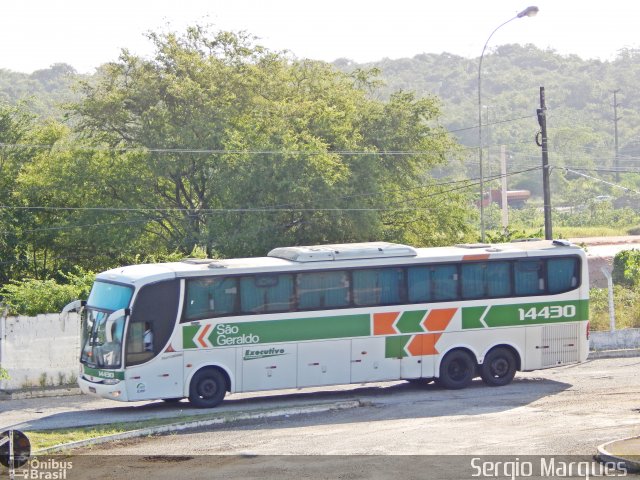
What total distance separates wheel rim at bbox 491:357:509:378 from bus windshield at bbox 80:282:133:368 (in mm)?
9108

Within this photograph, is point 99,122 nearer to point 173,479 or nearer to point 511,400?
point 511,400

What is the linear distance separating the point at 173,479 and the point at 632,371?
15.3m

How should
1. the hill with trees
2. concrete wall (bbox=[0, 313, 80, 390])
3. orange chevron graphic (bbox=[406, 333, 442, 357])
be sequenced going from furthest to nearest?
the hill with trees → concrete wall (bbox=[0, 313, 80, 390]) → orange chevron graphic (bbox=[406, 333, 442, 357])

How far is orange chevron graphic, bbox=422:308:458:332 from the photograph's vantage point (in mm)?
23812

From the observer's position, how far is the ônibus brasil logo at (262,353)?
2230 centimetres

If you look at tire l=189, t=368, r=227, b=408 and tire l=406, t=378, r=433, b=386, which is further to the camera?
tire l=406, t=378, r=433, b=386

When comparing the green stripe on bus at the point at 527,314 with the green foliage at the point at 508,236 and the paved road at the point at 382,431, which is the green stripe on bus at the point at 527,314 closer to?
the paved road at the point at 382,431

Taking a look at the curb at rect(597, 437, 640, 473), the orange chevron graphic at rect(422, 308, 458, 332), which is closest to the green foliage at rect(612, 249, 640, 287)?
the orange chevron graphic at rect(422, 308, 458, 332)

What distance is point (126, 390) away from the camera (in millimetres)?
21188

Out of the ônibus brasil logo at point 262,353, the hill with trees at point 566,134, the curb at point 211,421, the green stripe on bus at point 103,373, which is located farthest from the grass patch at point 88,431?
the hill with trees at point 566,134

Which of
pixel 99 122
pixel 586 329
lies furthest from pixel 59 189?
pixel 586 329

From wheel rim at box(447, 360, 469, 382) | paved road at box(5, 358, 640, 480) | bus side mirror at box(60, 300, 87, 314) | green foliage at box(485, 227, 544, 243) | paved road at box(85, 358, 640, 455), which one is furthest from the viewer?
green foliage at box(485, 227, 544, 243)

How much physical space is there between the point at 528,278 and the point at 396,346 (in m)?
3.92

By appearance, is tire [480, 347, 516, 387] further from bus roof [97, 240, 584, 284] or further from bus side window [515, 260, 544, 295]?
bus roof [97, 240, 584, 284]
